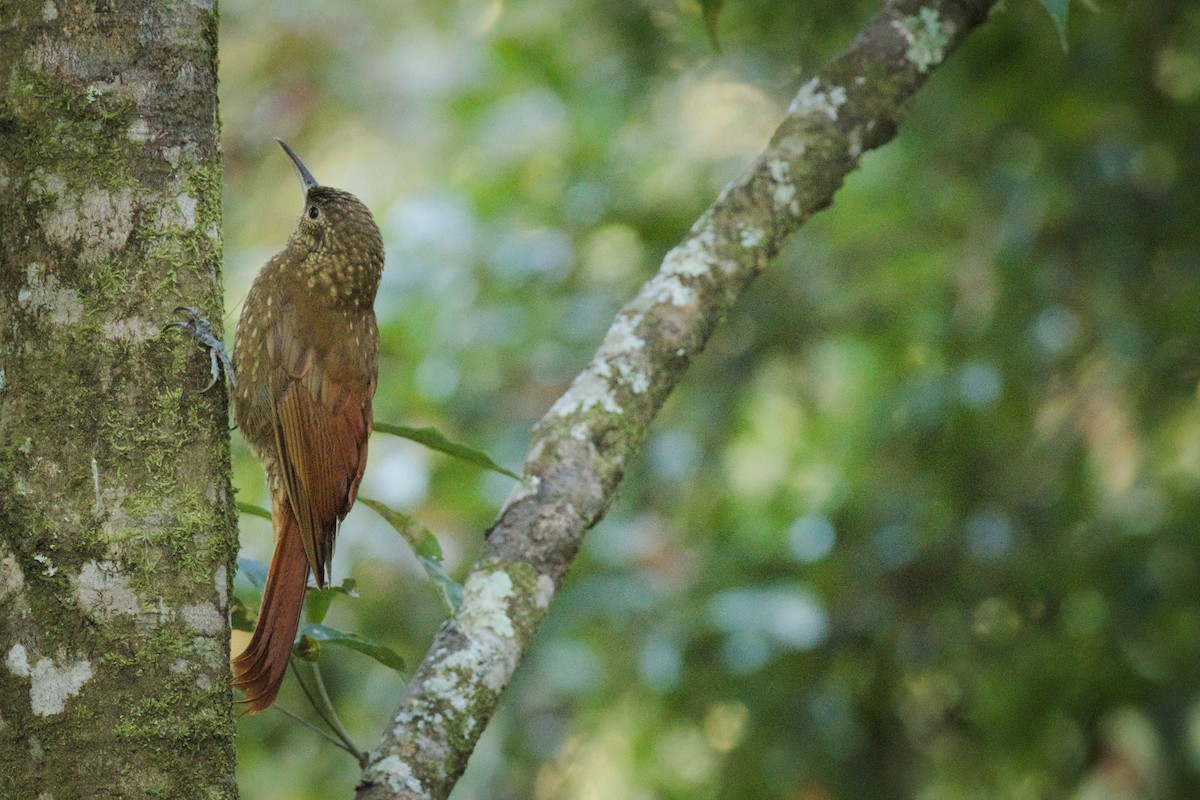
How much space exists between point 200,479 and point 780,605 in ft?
7.65

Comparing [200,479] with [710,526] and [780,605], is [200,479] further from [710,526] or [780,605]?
[710,526]

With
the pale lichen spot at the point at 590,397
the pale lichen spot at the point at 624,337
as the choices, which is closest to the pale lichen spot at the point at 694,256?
the pale lichen spot at the point at 624,337

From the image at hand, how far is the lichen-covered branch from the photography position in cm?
181

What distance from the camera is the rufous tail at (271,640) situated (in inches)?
76.3

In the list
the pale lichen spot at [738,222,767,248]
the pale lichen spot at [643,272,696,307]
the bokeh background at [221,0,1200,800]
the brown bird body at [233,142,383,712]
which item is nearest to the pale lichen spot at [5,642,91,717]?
the brown bird body at [233,142,383,712]

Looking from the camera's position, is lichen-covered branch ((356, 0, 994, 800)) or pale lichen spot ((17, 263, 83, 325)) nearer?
pale lichen spot ((17, 263, 83, 325))

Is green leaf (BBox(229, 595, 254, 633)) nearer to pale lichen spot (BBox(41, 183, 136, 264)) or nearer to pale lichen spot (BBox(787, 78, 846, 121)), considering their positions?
pale lichen spot (BBox(41, 183, 136, 264))

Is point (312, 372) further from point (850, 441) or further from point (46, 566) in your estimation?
point (850, 441)

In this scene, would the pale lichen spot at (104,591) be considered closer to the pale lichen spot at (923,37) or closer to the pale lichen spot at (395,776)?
the pale lichen spot at (395,776)

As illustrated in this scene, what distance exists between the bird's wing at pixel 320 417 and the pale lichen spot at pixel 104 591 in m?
0.76

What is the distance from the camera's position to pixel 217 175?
172 centimetres

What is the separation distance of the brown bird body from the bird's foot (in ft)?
1.78

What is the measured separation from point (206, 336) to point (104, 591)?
333 millimetres

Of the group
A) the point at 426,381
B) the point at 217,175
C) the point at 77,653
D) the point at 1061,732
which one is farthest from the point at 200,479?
the point at 1061,732
